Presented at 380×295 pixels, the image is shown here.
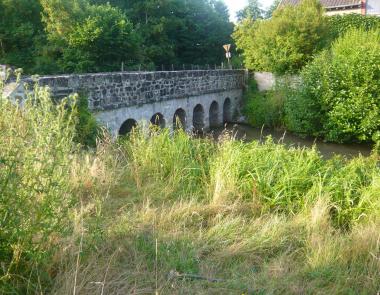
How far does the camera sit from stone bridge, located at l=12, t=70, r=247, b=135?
8677 millimetres

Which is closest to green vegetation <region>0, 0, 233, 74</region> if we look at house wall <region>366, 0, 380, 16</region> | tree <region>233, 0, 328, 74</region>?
tree <region>233, 0, 328, 74</region>

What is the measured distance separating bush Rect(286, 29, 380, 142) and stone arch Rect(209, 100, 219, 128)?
161 inches

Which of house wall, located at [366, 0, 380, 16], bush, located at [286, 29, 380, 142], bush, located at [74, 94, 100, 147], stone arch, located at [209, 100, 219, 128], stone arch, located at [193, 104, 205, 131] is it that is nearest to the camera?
bush, located at [74, 94, 100, 147]

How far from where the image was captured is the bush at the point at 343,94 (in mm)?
12672

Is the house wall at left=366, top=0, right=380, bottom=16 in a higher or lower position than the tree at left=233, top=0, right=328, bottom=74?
higher

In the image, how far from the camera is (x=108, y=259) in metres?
2.79

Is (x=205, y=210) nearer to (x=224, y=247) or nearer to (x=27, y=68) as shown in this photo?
(x=224, y=247)

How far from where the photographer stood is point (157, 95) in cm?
1223

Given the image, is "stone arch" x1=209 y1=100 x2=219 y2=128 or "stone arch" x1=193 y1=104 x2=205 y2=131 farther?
"stone arch" x1=209 y1=100 x2=219 y2=128

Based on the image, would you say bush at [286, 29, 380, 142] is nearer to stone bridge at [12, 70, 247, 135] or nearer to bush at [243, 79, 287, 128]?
bush at [243, 79, 287, 128]

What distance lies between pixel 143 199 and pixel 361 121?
1078 cm

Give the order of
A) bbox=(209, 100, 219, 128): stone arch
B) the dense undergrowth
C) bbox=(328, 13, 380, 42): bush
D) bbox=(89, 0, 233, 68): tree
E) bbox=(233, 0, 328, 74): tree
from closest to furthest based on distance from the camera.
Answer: the dense undergrowth, bbox=(233, 0, 328, 74): tree, bbox=(209, 100, 219, 128): stone arch, bbox=(328, 13, 380, 42): bush, bbox=(89, 0, 233, 68): tree

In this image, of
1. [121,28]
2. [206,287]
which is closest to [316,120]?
[121,28]

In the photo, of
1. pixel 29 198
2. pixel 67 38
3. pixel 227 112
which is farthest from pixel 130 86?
pixel 227 112
